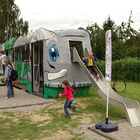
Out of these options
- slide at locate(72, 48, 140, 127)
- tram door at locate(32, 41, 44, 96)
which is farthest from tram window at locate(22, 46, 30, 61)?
slide at locate(72, 48, 140, 127)

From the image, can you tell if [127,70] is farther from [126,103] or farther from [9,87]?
[126,103]

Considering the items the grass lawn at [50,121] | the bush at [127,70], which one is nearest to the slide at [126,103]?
the grass lawn at [50,121]

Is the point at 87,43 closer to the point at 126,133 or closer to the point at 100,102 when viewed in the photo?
the point at 100,102

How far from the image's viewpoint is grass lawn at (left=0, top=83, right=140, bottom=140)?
27.9 feet

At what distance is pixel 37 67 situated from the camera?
15789 millimetres

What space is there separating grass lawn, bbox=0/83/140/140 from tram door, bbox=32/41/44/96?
276 centimetres

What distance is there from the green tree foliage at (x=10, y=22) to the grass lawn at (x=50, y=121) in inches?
1331

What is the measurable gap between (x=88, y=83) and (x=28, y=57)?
11.9 feet

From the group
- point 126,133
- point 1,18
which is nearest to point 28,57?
point 126,133

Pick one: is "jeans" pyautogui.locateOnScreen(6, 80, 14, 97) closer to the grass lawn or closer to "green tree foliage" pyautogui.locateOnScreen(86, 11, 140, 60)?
the grass lawn

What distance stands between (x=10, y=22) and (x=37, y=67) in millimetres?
31384

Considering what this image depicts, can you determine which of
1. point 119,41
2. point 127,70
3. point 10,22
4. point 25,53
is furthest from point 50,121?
point 10,22

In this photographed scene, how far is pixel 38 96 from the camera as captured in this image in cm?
1525

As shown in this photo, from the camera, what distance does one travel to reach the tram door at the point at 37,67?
50.4ft
